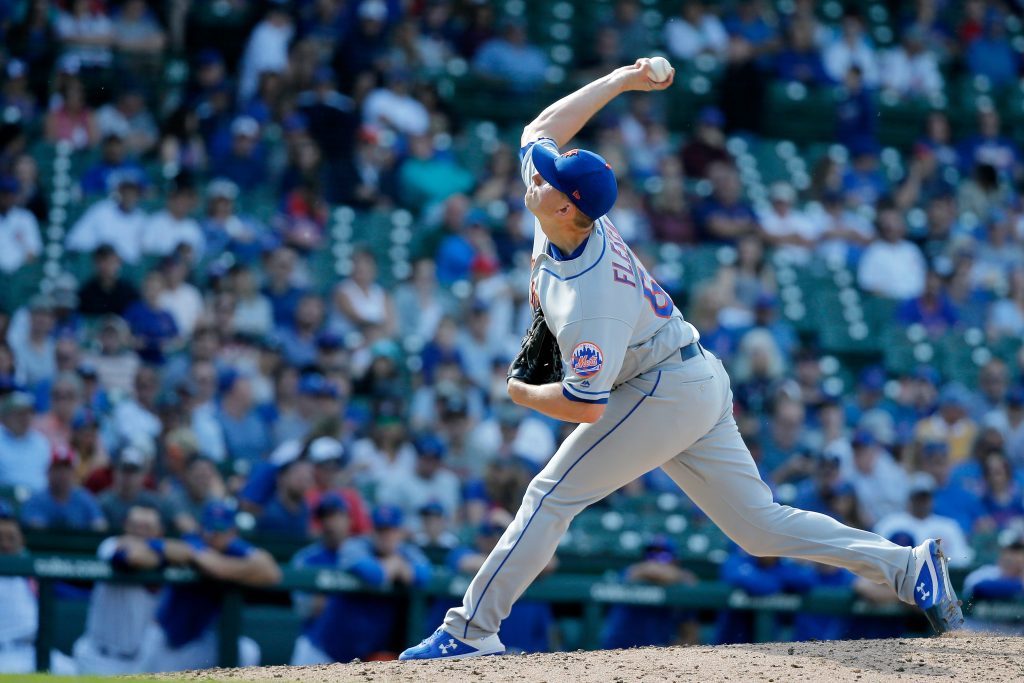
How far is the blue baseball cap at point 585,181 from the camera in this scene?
378 cm

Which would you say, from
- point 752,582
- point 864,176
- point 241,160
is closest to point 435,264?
point 241,160

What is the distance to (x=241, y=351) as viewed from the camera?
8.16 meters

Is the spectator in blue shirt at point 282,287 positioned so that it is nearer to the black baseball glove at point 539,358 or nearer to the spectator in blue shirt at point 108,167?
the spectator in blue shirt at point 108,167

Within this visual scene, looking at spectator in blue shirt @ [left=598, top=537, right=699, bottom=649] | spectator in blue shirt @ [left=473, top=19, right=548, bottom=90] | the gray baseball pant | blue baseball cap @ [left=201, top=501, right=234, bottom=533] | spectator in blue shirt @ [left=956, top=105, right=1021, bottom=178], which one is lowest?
spectator in blue shirt @ [left=598, top=537, right=699, bottom=649]

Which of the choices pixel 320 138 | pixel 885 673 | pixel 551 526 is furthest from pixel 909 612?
pixel 320 138

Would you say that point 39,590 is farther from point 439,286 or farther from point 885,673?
point 439,286

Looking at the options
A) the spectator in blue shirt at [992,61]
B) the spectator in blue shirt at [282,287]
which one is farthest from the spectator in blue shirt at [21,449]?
the spectator in blue shirt at [992,61]

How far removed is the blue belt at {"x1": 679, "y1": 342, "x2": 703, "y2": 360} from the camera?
Answer: 4.16 m

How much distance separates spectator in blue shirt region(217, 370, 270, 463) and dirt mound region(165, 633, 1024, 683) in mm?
3348

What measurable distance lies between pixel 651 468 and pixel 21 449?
420 cm

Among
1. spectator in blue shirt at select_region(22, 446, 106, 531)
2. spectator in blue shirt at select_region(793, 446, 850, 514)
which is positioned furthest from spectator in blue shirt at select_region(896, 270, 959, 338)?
spectator in blue shirt at select_region(22, 446, 106, 531)

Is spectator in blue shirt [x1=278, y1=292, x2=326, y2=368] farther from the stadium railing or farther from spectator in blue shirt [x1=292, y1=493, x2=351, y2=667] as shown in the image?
the stadium railing

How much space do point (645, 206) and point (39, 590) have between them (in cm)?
Result: 577

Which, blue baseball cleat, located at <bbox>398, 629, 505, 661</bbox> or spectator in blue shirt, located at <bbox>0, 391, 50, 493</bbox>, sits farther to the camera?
spectator in blue shirt, located at <bbox>0, 391, 50, 493</bbox>
